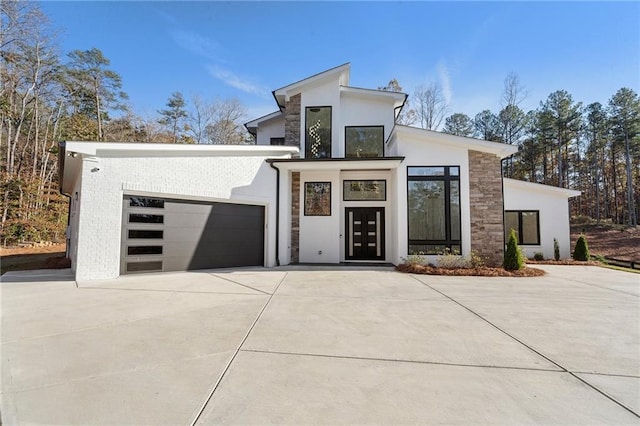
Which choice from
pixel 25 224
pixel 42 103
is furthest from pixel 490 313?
pixel 42 103

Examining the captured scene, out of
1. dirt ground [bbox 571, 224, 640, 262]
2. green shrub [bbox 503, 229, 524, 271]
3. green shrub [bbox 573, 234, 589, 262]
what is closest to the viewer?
green shrub [bbox 503, 229, 524, 271]

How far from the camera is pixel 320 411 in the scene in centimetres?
197

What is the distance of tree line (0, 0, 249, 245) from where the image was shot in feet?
49.0

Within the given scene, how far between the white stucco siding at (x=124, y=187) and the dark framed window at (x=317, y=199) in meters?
2.62

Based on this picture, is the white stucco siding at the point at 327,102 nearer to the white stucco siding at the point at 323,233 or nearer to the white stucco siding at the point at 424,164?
the white stucco siding at the point at 323,233

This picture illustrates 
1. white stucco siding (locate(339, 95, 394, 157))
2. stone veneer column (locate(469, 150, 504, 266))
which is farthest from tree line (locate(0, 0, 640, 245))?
stone veneer column (locate(469, 150, 504, 266))

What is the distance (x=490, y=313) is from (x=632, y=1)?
28.2 feet

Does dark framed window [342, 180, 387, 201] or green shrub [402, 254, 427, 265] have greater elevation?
dark framed window [342, 180, 387, 201]

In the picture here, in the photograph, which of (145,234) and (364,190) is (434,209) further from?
(145,234)

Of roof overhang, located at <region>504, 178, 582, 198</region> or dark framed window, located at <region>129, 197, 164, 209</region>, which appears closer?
dark framed window, located at <region>129, 197, 164, 209</region>

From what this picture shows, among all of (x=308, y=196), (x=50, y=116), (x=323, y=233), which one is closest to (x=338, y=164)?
(x=308, y=196)

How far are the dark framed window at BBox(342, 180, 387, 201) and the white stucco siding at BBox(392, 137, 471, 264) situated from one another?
135cm

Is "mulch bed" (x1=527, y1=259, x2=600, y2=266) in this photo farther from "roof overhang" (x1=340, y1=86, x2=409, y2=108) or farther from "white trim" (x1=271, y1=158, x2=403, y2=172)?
"roof overhang" (x1=340, y1=86, x2=409, y2=108)

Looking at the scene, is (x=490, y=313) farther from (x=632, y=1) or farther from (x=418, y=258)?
(x=632, y=1)
